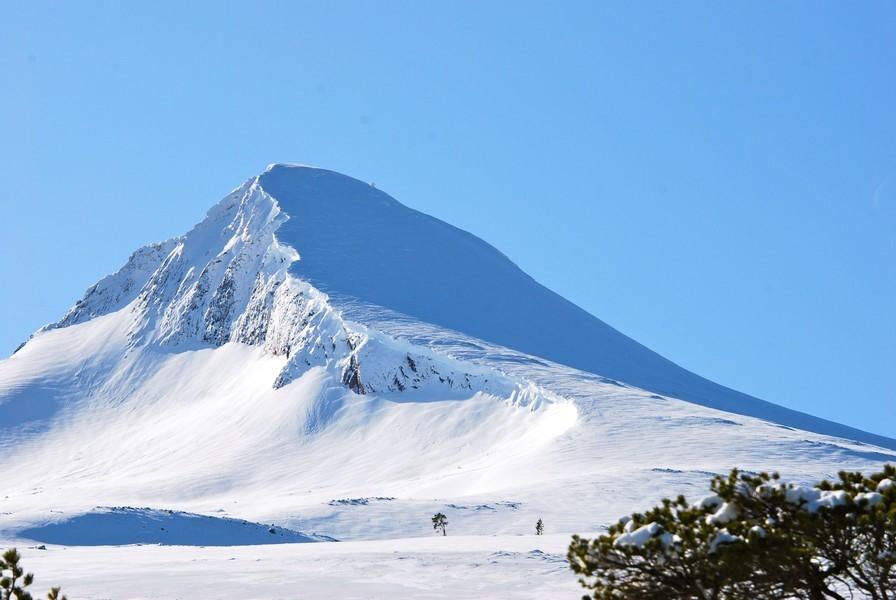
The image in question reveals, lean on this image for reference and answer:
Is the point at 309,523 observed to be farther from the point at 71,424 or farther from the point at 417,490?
the point at 71,424

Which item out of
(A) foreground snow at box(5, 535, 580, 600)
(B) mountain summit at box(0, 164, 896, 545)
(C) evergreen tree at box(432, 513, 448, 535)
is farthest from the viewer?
(B) mountain summit at box(0, 164, 896, 545)

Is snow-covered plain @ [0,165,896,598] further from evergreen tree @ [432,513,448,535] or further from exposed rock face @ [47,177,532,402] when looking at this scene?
evergreen tree @ [432,513,448,535]

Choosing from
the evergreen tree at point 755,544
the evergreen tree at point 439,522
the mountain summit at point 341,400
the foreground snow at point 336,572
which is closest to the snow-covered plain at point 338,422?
the foreground snow at point 336,572

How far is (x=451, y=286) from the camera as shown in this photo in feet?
470

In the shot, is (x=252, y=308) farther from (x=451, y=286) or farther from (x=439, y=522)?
(x=439, y=522)

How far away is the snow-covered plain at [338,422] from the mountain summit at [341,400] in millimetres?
384

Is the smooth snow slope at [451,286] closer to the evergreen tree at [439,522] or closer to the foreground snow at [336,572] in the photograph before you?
the evergreen tree at [439,522]

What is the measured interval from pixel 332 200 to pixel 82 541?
106950 millimetres

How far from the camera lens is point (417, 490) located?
87125 mm

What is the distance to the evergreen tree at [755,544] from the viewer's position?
49.3 ft

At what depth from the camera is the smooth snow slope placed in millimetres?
127750

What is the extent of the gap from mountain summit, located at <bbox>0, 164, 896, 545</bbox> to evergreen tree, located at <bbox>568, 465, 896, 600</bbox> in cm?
4839

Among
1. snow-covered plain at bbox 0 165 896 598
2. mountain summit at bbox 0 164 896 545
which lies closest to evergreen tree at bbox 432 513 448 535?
snow-covered plain at bbox 0 165 896 598

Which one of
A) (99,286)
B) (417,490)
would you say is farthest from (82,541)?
(99,286)
